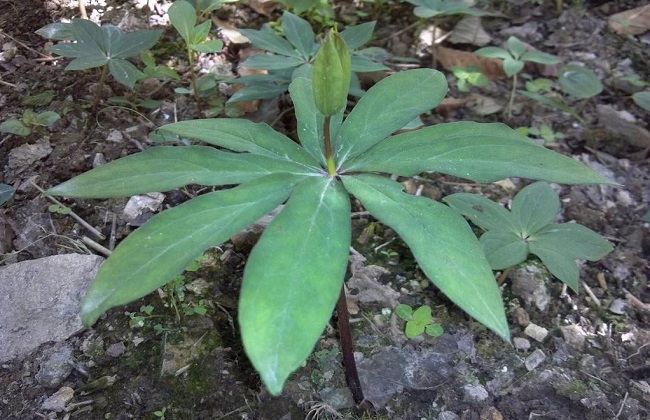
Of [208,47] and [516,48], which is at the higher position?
[208,47]

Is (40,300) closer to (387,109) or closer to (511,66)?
(387,109)

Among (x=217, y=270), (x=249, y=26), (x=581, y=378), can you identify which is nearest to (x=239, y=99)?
(x=217, y=270)

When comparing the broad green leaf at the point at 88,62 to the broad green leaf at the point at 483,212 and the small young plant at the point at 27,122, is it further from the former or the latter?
the broad green leaf at the point at 483,212

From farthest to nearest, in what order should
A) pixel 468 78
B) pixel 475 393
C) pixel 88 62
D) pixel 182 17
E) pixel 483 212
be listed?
1. pixel 468 78
2. pixel 182 17
3. pixel 88 62
4. pixel 483 212
5. pixel 475 393

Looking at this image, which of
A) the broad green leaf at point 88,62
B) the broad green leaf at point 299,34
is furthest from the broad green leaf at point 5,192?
the broad green leaf at point 299,34

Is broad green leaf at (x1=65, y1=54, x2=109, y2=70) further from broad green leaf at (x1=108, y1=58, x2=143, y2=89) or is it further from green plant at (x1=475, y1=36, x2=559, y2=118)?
green plant at (x1=475, y1=36, x2=559, y2=118)

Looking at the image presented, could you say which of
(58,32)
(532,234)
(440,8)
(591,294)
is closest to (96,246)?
(58,32)

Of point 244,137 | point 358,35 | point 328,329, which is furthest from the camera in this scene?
point 358,35
